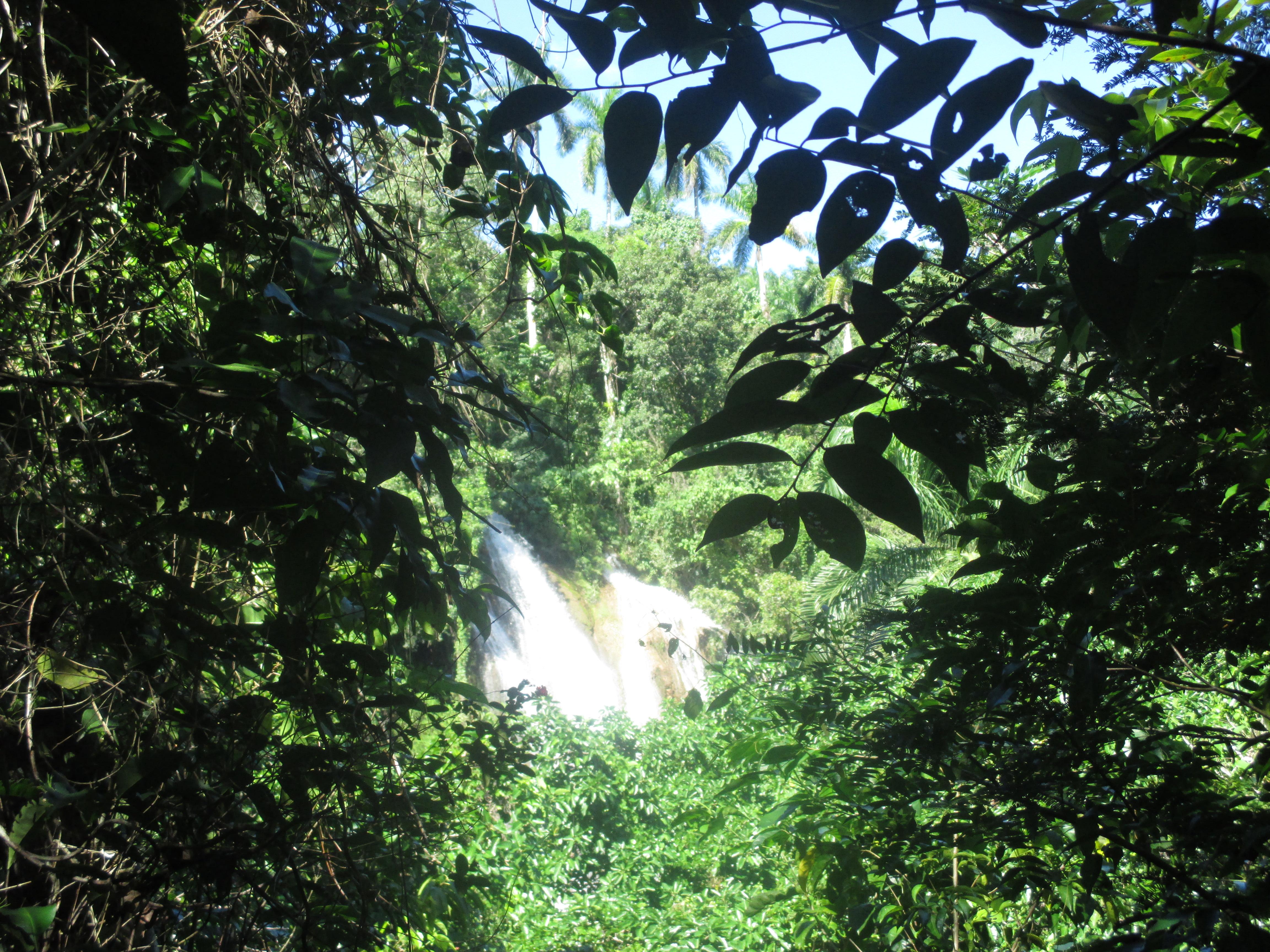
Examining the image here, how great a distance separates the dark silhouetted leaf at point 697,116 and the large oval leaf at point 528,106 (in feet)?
0.27

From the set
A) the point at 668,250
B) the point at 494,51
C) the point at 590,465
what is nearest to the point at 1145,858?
the point at 494,51

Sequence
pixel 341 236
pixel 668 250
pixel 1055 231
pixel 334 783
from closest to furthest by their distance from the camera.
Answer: pixel 1055 231 → pixel 334 783 → pixel 341 236 → pixel 668 250

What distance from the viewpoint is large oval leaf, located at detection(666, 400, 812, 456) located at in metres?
0.54

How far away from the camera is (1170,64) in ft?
3.93

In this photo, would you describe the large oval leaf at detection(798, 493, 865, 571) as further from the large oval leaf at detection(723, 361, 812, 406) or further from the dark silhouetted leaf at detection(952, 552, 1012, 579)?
the dark silhouetted leaf at detection(952, 552, 1012, 579)

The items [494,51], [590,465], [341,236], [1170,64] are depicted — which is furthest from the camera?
[590,465]

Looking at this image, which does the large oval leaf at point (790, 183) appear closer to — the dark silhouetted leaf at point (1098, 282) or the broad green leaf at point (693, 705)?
the dark silhouetted leaf at point (1098, 282)

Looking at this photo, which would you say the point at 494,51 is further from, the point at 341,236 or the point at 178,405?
the point at 341,236

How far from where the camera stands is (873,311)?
1.67 feet

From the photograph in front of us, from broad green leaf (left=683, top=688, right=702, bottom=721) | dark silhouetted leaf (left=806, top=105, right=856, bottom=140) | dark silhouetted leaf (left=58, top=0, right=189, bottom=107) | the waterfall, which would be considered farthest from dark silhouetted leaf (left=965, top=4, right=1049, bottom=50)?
the waterfall

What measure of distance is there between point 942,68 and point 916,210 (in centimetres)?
9

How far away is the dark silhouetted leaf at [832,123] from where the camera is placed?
502 millimetres

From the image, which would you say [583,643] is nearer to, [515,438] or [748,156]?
[515,438]

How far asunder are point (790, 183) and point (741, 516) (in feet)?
0.83
